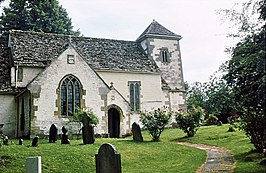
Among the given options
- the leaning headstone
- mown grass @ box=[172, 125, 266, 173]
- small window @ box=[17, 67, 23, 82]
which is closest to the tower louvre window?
mown grass @ box=[172, 125, 266, 173]

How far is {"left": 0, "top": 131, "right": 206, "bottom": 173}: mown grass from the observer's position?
44.1 feet

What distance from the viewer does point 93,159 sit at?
15078mm

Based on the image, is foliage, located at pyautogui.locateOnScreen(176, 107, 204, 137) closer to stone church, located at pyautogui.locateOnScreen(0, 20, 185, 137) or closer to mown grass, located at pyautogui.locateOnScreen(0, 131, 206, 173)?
mown grass, located at pyautogui.locateOnScreen(0, 131, 206, 173)

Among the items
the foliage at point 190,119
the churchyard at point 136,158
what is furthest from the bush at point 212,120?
the churchyard at point 136,158

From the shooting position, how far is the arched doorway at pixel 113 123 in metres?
30.4

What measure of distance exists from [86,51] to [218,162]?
22.4 meters

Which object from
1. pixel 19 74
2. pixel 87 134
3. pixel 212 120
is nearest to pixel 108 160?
pixel 87 134

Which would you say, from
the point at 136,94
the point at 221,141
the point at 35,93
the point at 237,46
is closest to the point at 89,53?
the point at 136,94

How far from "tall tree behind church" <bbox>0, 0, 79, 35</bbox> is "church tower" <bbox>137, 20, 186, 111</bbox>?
17.0m

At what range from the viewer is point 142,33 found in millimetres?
39938

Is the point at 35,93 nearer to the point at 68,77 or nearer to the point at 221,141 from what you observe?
the point at 68,77

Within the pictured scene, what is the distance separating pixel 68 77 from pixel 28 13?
88.8 feet

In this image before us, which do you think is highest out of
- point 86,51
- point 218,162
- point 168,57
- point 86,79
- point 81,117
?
point 168,57

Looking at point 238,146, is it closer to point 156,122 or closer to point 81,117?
point 156,122
